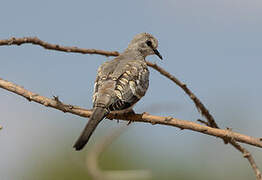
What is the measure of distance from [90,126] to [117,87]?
3.39 ft

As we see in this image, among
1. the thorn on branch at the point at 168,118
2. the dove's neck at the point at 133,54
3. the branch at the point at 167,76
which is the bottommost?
the thorn on branch at the point at 168,118

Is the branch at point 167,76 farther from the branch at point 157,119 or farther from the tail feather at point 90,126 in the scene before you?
the tail feather at point 90,126

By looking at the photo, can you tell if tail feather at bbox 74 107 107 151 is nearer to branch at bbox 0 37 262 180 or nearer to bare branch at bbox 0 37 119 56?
branch at bbox 0 37 262 180

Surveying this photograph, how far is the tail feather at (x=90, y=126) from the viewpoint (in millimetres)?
4893

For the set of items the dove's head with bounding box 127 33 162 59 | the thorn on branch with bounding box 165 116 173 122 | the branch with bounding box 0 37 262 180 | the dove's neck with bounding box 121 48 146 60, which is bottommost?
the thorn on branch with bounding box 165 116 173 122

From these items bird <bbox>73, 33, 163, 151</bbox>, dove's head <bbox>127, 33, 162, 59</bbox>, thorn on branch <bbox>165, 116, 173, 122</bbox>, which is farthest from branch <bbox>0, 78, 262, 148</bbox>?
dove's head <bbox>127, 33, 162, 59</bbox>

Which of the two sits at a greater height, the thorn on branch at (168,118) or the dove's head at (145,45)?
the dove's head at (145,45)

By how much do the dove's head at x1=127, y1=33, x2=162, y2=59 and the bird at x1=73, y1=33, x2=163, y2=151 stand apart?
179 mm

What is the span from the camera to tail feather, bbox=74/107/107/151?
489cm

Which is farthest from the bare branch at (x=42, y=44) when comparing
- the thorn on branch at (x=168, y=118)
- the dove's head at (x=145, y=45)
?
the dove's head at (x=145, y=45)

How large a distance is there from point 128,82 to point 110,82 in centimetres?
29

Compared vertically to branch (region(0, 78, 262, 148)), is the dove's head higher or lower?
higher

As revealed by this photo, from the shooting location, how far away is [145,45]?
7.91m

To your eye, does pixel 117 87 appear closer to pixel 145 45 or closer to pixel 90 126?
pixel 90 126
